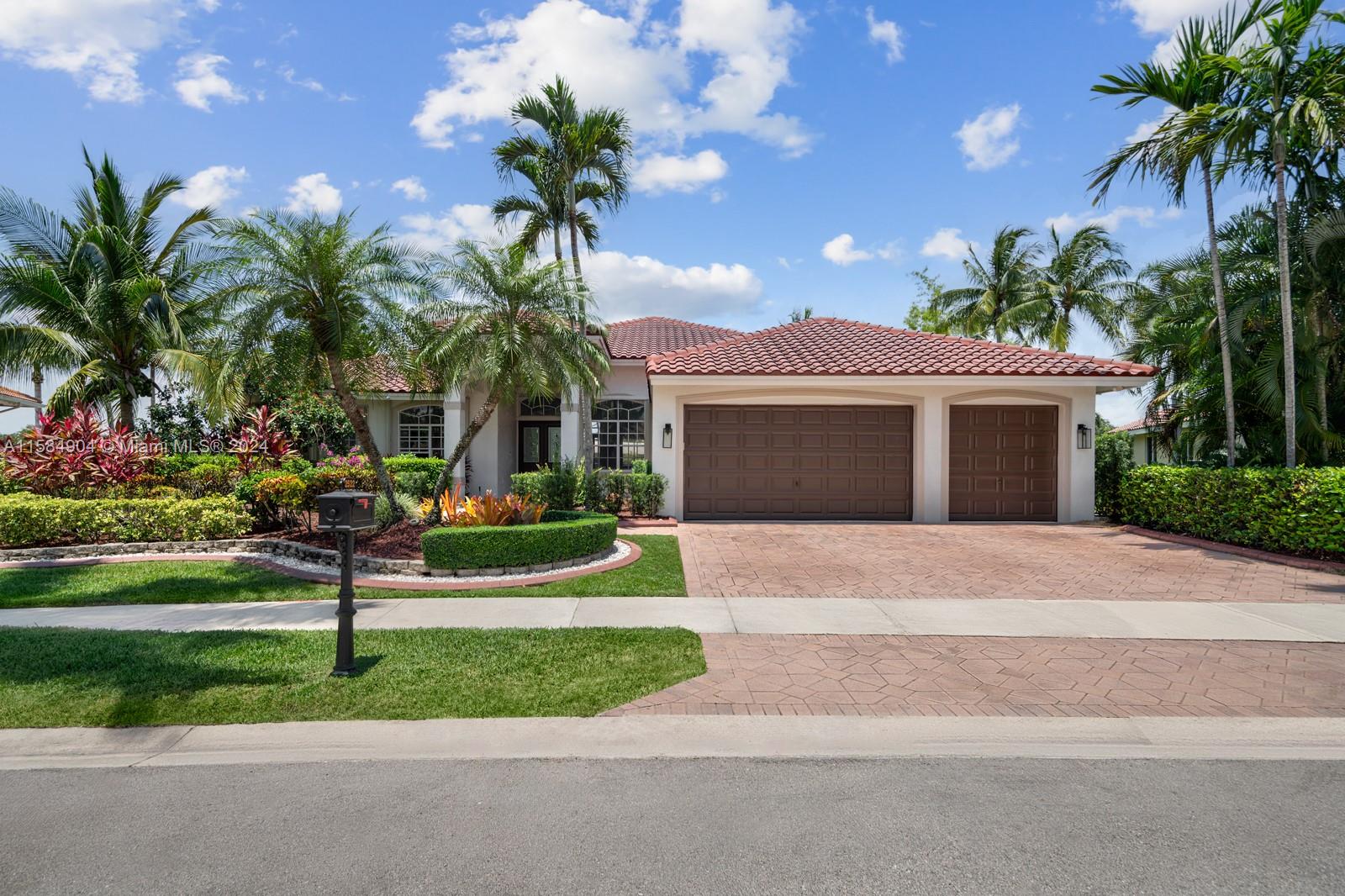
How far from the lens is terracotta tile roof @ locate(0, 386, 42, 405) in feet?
69.2

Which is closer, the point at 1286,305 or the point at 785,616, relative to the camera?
the point at 785,616

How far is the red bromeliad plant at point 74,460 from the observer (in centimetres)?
1205

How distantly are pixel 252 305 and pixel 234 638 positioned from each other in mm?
5659

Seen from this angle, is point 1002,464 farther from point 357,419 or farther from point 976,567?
point 357,419

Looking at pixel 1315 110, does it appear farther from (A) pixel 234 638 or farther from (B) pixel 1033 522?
(A) pixel 234 638

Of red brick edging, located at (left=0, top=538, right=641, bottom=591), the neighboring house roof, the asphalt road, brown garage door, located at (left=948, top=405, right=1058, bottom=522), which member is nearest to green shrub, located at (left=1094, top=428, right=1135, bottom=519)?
brown garage door, located at (left=948, top=405, right=1058, bottom=522)

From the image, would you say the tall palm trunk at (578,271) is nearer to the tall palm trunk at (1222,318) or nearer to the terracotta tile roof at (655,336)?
the terracotta tile roof at (655,336)

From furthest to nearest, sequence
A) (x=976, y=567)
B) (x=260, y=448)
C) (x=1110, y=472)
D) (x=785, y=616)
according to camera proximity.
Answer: (x=1110, y=472), (x=260, y=448), (x=976, y=567), (x=785, y=616)

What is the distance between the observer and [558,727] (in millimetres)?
4508

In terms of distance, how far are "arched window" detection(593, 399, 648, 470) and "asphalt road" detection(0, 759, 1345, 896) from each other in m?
14.7

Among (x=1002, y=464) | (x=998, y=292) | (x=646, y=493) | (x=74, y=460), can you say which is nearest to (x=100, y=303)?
(x=74, y=460)

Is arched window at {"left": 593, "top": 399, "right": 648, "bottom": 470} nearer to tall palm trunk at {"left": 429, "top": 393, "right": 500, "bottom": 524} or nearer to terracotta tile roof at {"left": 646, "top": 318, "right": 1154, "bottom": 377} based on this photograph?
terracotta tile roof at {"left": 646, "top": 318, "right": 1154, "bottom": 377}

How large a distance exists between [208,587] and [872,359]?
12657 mm

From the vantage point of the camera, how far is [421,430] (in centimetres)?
1992
